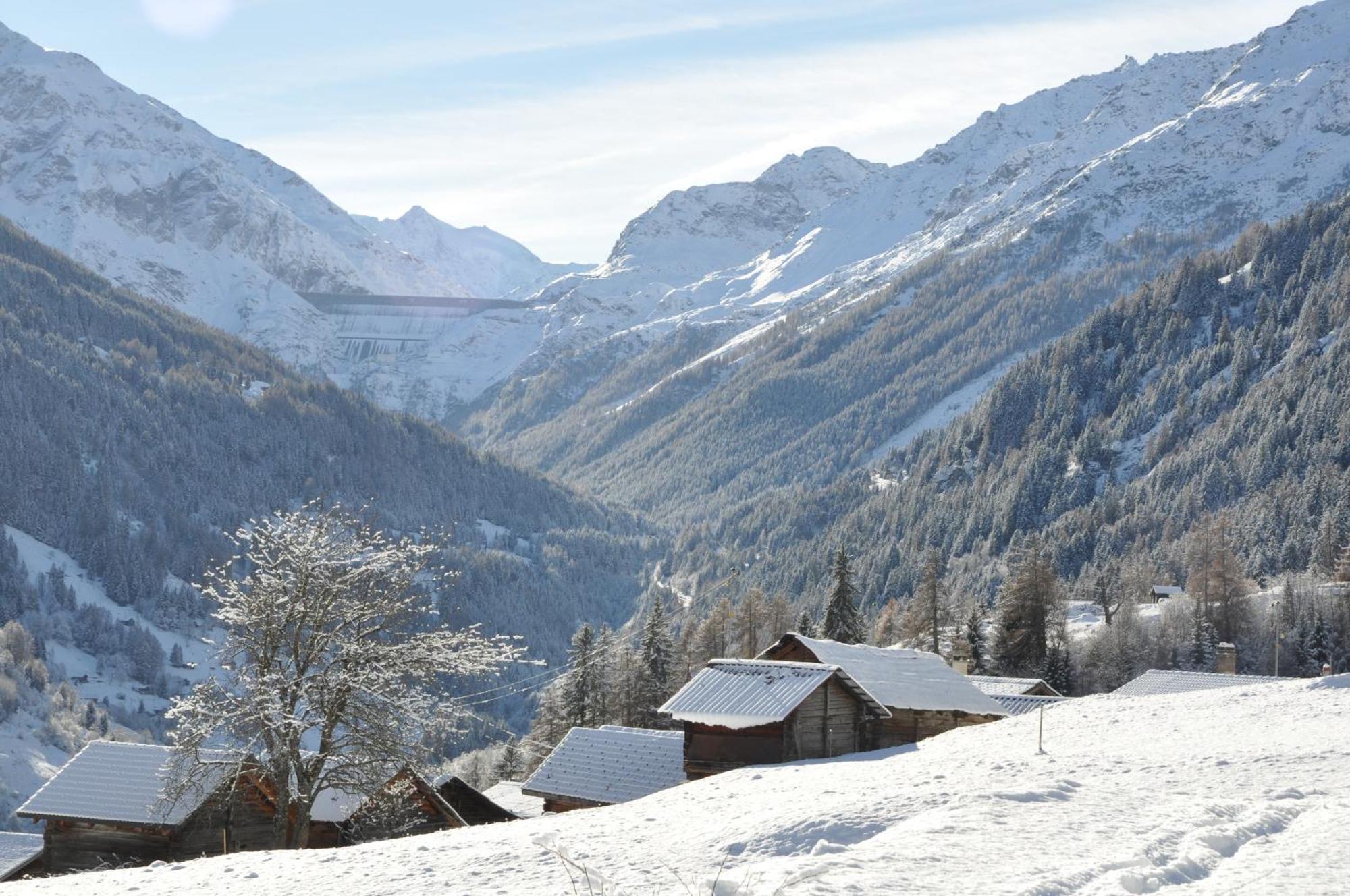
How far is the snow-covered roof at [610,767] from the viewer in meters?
39.8

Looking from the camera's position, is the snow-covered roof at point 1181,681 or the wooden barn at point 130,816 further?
the snow-covered roof at point 1181,681

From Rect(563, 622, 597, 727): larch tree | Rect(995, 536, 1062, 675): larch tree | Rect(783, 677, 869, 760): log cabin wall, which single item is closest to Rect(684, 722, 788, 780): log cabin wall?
Rect(783, 677, 869, 760): log cabin wall

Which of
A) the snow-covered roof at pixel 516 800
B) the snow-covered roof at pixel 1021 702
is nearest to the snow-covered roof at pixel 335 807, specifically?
the snow-covered roof at pixel 516 800

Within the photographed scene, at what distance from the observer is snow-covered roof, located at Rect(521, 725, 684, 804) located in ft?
131

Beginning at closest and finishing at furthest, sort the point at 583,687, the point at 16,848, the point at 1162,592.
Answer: the point at 16,848 → the point at 583,687 → the point at 1162,592

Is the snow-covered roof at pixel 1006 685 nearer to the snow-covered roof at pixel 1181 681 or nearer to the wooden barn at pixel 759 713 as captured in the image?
the snow-covered roof at pixel 1181 681

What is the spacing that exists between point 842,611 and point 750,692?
3760cm

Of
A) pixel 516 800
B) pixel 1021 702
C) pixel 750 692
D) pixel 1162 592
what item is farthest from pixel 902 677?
pixel 1162 592

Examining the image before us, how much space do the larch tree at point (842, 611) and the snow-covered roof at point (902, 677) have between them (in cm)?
2617

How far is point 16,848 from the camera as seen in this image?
130 ft

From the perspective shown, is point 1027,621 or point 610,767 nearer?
point 610,767

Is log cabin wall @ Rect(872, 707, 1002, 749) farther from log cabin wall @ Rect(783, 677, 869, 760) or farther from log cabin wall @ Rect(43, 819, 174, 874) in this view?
log cabin wall @ Rect(43, 819, 174, 874)

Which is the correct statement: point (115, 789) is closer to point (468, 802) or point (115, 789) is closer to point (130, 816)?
point (130, 816)

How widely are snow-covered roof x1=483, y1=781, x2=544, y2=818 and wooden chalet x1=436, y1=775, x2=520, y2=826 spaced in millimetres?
2729
